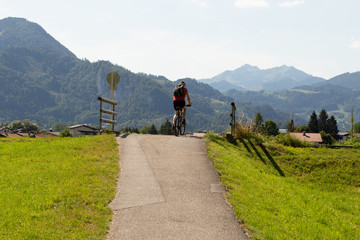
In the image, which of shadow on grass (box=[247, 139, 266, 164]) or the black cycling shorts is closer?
shadow on grass (box=[247, 139, 266, 164])

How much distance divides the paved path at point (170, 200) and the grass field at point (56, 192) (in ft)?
1.29

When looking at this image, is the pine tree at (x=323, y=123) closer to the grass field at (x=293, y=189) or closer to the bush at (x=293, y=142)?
the bush at (x=293, y=142)

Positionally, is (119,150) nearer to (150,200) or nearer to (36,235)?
(150,200)

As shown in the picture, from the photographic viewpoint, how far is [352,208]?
31.1 feet

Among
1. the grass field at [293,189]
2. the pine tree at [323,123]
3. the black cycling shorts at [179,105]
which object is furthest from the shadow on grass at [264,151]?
the pine tree at [323,123]

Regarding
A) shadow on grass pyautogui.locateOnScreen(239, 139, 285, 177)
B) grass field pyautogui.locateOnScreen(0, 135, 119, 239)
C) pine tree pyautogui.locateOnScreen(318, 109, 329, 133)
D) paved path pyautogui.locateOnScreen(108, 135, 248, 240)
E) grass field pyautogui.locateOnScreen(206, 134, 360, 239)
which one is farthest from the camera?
pine tree pyautogui.locateOnScreen(318, 109, 329, 133)

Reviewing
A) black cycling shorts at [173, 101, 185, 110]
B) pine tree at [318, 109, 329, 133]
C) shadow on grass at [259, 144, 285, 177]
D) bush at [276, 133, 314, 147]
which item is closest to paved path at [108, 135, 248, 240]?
shadow on grass at [259, 144, 285, 177]

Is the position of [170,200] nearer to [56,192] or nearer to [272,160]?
[56,192]

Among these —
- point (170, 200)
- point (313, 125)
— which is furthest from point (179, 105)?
point (313, 125)

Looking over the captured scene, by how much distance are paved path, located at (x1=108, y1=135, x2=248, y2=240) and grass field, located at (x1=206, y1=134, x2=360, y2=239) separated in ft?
1.37

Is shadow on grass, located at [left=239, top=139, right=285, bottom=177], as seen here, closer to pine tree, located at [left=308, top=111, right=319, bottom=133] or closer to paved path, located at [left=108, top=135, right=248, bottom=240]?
paved path, located at [left=108, top=135, right=248, bottom=240]

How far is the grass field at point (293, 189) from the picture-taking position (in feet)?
22.6

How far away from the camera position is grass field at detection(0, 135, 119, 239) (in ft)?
19.5

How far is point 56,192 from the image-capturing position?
25.1ft
